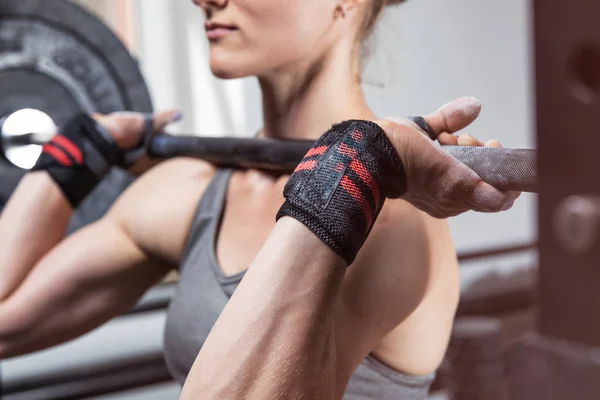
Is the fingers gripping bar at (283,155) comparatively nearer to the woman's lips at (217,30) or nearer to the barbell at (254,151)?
the barbell at (254,151)

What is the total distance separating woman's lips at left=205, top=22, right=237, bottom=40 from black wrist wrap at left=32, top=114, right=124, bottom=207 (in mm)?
276

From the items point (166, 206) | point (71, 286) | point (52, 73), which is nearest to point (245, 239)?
point (166, 206)

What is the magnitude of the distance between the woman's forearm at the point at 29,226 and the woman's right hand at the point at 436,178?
0.51 meters

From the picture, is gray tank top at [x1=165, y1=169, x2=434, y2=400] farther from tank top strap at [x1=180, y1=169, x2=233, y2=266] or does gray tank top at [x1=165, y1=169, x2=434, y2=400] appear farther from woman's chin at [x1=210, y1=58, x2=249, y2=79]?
woman's chin at [x1=210, y1=58, x2=249, y2=79]

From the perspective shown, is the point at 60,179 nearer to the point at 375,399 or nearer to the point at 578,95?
the point at 375,399

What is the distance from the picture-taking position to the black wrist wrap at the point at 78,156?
2.77 ft

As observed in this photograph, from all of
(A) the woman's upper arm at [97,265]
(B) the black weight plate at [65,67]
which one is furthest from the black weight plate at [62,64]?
(A) the woman's upper arm at [97,265]

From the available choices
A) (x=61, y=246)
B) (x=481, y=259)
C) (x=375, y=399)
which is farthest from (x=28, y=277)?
(x=481, y=259)

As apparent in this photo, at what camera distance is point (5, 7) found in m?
1.10

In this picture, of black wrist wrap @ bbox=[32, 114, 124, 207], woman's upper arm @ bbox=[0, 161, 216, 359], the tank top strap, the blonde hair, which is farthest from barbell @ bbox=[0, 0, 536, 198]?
the blonde hair

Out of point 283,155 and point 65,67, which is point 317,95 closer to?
point 283,155

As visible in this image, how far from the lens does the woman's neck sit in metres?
0.63

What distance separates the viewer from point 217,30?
63cm

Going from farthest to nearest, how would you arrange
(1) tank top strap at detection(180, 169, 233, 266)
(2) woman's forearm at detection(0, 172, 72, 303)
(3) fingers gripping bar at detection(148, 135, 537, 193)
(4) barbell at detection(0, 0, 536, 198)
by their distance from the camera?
(4) barbell at detection(0, 0, 536, 198), (2) woman's forearm at detection(0, 172, 72, 303), (1) tank top strap at detection(180, 169, 233, 266), (3) fingers gripping bar at detection(148, 135, 537, 193)
